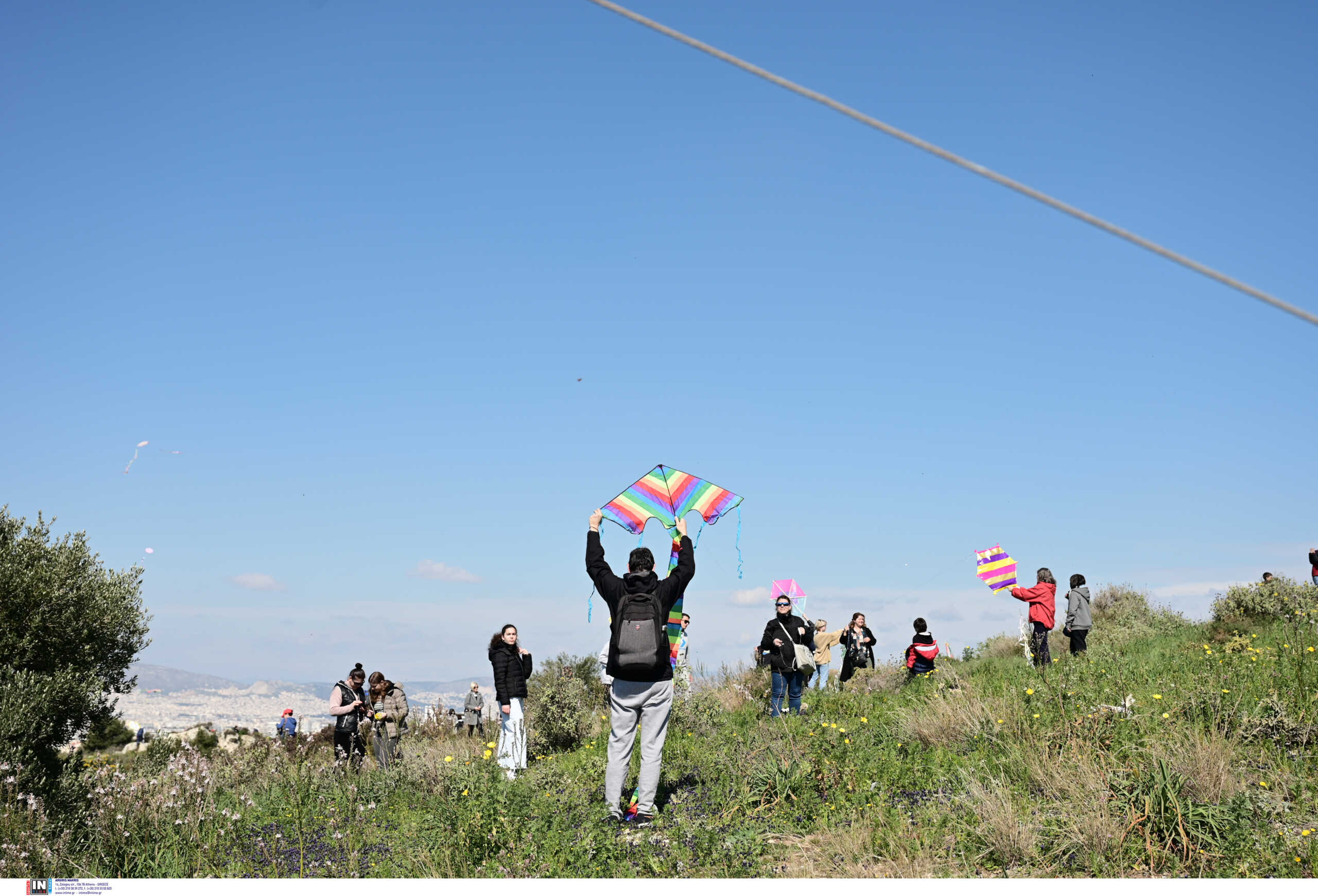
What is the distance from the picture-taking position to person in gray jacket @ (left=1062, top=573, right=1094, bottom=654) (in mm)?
13234

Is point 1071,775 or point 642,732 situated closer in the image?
point 1071,775

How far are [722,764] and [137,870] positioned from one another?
14.5 feet

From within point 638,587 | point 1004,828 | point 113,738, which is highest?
point 638,587

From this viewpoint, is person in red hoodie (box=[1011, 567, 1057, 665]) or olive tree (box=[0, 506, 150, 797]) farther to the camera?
person in red hoodie (box=[1011, 567, 1057, 665])

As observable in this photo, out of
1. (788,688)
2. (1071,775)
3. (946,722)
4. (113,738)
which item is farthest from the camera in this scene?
(113,738)

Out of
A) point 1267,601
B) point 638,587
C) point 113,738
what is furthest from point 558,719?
point 113,738

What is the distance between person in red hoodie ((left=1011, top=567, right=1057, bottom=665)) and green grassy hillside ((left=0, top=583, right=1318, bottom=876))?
9.40 ft

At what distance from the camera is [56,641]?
11.4 metres

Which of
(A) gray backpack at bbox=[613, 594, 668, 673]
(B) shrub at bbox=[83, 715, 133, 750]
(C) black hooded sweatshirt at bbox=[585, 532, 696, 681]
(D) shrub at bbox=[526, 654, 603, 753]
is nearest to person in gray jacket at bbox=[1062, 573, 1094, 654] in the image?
(D) shrub at bbox=[526, 654, 603, 753]

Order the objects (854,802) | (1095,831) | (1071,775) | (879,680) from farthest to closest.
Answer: (879,680)
(854,802)
(1071,775)
(1095,831)

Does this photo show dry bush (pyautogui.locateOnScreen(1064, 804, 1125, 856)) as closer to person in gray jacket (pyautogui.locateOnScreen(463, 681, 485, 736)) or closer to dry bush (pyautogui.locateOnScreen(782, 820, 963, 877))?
dry bush (pyautogui.locateOnScreen(782, 820, 963, 877))

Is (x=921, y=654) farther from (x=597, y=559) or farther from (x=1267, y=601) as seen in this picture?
(x=597, y=559)

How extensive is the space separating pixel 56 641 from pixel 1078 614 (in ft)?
46.6

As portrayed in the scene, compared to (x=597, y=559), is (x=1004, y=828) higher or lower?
lower
